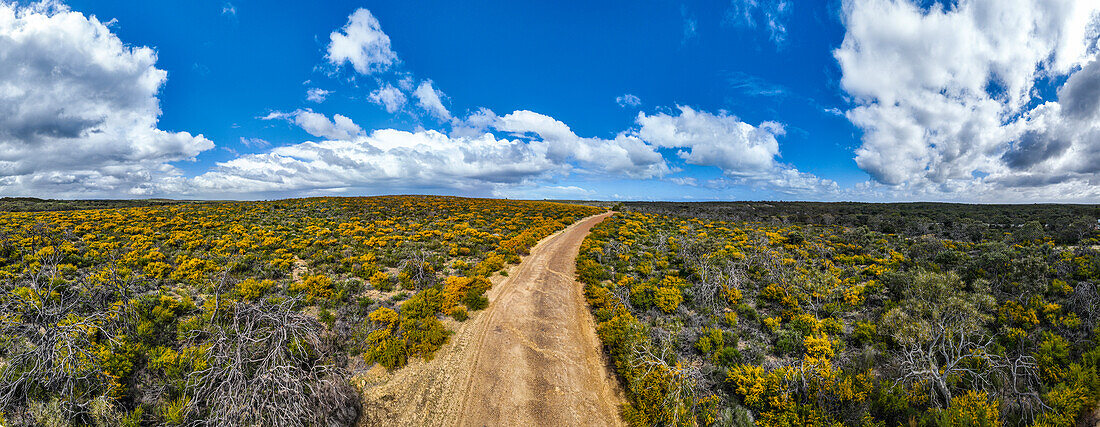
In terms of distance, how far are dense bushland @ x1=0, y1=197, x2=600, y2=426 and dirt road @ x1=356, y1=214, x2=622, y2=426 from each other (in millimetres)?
757

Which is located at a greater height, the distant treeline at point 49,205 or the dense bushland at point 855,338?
the distant treeline at point 49,205

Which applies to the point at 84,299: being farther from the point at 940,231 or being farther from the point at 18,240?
the point at 940,231

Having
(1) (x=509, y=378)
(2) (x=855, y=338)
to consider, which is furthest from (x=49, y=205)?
(2) (x=855, y=338)

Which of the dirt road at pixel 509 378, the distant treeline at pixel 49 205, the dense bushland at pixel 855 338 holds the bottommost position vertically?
the dirt road at pixel 509 378

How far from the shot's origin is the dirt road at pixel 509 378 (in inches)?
353

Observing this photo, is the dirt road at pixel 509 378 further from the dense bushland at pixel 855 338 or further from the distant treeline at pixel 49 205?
the distant treeline at pixel 49 205

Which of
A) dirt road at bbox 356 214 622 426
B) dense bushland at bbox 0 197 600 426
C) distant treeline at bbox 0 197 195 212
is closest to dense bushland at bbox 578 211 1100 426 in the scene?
dirt road at bbox 356 214 622 426

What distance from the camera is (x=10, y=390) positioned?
7.15 meters

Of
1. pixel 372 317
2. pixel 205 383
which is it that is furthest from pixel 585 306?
pixel 205 383

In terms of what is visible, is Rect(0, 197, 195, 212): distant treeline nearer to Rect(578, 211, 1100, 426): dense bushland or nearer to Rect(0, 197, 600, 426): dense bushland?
Rect(0, 197, 600, 426): dense bushland

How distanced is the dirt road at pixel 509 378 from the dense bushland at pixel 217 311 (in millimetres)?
757

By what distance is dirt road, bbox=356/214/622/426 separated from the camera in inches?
353

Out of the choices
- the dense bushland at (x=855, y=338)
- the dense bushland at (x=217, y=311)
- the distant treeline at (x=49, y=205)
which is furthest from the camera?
the distant treeline at (x=49, y=205)

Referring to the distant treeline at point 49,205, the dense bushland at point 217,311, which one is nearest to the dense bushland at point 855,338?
the dense bushland at point 217,311
